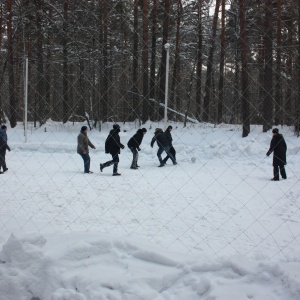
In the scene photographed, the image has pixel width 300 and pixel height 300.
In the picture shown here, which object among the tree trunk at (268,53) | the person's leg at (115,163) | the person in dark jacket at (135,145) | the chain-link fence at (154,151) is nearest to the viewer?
the chain-link fence at (154,151)

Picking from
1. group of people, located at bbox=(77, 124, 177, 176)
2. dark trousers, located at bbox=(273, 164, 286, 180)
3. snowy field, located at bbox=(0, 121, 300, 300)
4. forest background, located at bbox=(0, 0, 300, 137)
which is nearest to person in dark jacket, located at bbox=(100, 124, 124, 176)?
group of people, located at bbox=(77, 124, 177, 176)

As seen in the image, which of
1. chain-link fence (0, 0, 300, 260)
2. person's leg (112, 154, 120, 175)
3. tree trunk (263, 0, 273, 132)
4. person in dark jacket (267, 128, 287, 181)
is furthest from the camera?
person's leg (112, 154, 120, 175)

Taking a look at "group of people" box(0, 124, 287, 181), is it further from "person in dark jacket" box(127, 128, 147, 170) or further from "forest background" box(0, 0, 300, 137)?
"forest background" box(0, 0, 300, 137)

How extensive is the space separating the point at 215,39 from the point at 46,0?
9.99 meters

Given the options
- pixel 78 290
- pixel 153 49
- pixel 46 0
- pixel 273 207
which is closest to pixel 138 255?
pixel 78 290

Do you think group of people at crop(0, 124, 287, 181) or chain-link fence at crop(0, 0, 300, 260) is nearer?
chain-link fence at crop(0, 0, 300, 260)

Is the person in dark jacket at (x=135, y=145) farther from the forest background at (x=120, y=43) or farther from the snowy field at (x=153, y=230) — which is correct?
the forest background at (x=120, y=43)

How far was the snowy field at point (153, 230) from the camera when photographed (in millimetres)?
3295

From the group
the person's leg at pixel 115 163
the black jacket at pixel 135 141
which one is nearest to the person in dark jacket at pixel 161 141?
the black jacket at pixel 135 141

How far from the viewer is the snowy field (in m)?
3.29

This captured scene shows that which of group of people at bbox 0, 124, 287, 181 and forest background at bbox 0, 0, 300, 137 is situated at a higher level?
forest background at bbox 0, 0, 300, 137

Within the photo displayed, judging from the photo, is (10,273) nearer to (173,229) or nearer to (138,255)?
(138,255)

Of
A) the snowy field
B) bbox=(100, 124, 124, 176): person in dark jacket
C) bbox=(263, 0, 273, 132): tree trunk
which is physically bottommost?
the snowy field

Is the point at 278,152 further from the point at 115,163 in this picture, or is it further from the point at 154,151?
the point at 154,151
